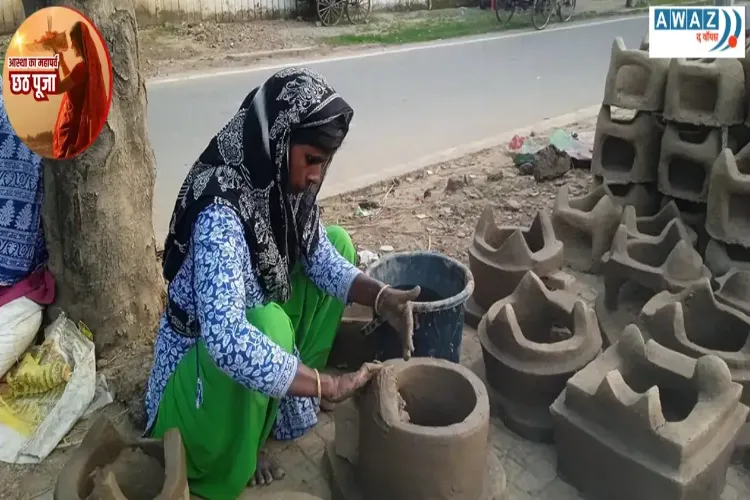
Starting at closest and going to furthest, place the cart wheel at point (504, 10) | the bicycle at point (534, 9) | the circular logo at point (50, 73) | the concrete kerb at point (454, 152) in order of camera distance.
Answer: the circular logo at point (50, 73) → the concrete kerb at point (454, 152) → the bicycle at point (534, 9) → the cart wheel at point (504, 10)

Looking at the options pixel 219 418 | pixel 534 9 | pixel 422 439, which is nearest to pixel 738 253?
pixel 422 439

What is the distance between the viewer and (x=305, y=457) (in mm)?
2498

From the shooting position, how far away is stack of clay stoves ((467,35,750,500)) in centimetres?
214

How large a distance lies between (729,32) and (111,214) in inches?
133

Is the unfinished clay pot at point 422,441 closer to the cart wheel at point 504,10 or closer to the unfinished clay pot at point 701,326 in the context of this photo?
the unfinished clay pot at point 701,326

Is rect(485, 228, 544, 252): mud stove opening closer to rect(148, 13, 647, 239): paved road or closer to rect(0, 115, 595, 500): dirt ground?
rect(0, 115, 595, 500): dirt ground

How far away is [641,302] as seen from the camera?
3.12m

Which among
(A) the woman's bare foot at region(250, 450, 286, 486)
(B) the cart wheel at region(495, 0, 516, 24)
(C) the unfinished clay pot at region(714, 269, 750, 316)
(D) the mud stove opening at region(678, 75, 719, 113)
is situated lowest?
(A) the woman's bare foot at region(250, 450, 286, 486)

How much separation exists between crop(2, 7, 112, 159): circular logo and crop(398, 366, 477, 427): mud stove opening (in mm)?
1487

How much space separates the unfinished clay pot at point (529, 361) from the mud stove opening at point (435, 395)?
0.36 m

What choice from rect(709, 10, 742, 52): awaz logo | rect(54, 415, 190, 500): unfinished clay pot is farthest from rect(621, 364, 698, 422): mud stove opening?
rect(709, 10, 742, 52): awaz logo

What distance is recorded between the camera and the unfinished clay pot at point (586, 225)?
3.57m

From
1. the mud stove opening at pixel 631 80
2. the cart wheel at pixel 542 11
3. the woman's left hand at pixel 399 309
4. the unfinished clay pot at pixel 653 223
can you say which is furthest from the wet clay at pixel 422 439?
the cart wheel at pixel 542 11

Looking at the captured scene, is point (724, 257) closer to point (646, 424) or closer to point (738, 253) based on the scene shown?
point (738, 253)
